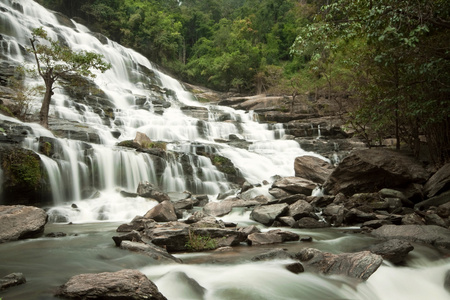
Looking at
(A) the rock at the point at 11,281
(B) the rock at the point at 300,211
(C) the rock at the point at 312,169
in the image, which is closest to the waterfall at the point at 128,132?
(C) the rock at the point at 312,169

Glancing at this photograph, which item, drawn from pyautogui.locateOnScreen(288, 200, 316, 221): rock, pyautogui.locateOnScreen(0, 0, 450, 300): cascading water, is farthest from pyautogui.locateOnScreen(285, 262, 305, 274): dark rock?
pyautogui.locateOnScreen(288, 200, 316, 221): rock

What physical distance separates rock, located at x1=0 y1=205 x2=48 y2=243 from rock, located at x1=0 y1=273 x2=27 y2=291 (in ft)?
9.89

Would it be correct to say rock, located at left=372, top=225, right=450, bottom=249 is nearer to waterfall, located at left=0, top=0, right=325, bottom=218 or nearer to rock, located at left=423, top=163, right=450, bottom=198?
rock, located at left=423, top=163, right=450, bottom=198

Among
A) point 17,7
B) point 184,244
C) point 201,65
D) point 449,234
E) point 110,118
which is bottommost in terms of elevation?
point 449,234

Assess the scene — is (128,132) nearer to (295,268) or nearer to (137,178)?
(137,178)

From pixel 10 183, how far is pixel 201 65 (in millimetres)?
36173

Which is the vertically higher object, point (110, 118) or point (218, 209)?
point (110, 118)

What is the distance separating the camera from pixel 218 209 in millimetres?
10789

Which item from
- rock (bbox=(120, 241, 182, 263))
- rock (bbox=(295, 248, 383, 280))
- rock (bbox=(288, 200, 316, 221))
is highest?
rock (bbox=(120, 241, 182, 263))

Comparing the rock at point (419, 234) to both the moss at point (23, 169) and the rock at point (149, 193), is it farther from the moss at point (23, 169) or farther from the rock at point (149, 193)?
the moss at point (23, 169)

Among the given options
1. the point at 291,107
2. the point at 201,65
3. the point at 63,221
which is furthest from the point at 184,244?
the point at 201,65

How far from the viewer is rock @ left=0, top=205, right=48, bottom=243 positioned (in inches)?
272

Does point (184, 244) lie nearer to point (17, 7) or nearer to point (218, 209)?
point (218, 209)

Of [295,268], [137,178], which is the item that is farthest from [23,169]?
[295,268]
